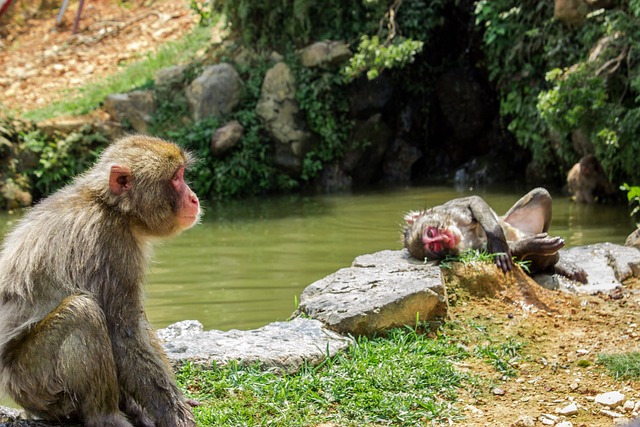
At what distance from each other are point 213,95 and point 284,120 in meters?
1.49

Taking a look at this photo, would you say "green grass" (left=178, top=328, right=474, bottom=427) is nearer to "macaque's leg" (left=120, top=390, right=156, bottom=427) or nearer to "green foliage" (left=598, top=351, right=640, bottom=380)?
"macaque's leg" (left=120, top=390, right=156, bottom=427)

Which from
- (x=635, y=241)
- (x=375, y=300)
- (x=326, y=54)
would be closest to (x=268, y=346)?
(x=375, y=300)

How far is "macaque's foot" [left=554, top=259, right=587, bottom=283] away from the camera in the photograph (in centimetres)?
735

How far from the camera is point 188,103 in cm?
1755

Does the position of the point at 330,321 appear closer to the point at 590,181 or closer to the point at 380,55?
the point at 590,181

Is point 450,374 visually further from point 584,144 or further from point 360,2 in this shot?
point 360,2

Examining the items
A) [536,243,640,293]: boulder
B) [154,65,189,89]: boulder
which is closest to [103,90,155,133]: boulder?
[154,65,189,89]: boulder

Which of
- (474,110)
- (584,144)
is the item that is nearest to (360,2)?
(474,110)

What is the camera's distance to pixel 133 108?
17.5 metres

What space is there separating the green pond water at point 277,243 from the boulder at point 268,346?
1.60 meters

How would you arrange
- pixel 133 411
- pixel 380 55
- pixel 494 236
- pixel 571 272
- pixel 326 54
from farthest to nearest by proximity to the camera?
pixel 326 54 → pixel 380 55 → pixel 571 272 → pixel 494 236 → pixel 133 411

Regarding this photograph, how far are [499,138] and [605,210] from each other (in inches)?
195

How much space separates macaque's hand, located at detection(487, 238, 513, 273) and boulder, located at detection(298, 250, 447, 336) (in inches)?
25.7

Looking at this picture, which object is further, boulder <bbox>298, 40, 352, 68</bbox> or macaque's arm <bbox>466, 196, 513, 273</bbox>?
boulder <bbox>298, 40, 352, 68</bbox>
